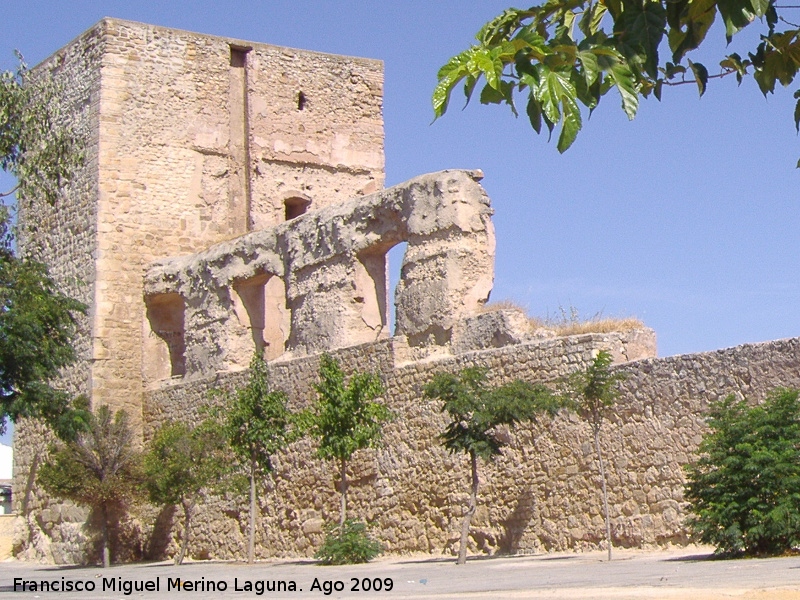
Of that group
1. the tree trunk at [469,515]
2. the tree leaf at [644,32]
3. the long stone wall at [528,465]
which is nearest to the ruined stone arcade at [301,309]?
the long stone wall at [528,465]

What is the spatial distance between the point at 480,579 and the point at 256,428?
582 cm

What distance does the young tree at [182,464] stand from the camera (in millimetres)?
16906

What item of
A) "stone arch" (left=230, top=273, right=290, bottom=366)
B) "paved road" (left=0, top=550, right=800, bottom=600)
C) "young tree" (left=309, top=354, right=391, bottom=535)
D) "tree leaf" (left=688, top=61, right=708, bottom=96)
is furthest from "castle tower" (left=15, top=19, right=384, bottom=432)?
"tree leaf" (left=688, top=61, right=708, bottom=96)

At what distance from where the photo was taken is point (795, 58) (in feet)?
13.0

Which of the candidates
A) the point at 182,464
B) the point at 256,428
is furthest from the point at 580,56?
the point at 182,464

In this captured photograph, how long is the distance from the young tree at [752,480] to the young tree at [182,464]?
24.6 ft

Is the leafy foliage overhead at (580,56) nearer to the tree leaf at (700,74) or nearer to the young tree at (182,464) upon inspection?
the tree leaf at (700,74)

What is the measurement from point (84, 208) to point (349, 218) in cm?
553

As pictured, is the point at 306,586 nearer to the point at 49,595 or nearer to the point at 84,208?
the point at 49,595

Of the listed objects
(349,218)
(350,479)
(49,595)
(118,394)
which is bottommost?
(49,595)

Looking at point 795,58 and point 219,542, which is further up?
point 795,58

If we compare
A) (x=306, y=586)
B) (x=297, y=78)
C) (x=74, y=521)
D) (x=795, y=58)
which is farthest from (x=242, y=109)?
(x=795, y=58)

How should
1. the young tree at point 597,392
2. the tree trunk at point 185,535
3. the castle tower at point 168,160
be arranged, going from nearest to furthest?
the young tree at point 597,392
the tree trunk at point 185,535
the castle tower at point 168,160

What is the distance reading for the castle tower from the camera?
2011cm
